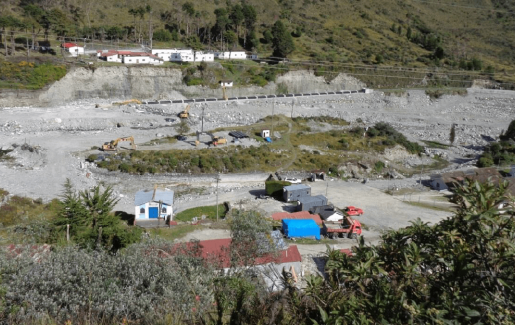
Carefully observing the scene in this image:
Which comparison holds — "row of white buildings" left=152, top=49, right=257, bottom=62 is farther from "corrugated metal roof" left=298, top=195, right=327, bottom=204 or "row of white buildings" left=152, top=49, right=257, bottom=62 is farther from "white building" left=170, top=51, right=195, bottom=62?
"corrugated metal roof" left=298, top=195, right=327, bottom=204

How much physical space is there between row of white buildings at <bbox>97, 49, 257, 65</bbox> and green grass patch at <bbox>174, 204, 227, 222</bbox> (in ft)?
114

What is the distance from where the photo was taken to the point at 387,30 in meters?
89.8

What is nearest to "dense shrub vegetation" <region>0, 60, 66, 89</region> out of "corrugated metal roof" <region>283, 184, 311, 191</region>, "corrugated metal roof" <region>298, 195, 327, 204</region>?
"corrugated metal roof" <region>283, 184, 311, 191</region>

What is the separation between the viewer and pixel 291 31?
78062mm

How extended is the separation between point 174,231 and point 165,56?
4209 centimetres

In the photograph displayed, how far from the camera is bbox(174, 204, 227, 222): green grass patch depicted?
23.3 metres

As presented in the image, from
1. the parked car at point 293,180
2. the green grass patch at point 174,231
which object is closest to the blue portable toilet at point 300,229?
the green grass patch at point 174,231

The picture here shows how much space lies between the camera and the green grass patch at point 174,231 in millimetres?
20078

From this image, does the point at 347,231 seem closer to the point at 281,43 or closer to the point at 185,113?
the point at 185,113

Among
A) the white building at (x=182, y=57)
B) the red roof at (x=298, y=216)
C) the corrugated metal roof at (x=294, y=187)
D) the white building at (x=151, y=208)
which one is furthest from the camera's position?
the white building at (x=182, y=57)

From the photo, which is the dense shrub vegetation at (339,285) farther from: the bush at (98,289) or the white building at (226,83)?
the white building at (226,83)

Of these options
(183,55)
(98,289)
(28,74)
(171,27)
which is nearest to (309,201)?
(98,289)

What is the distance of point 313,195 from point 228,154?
9.57 metres

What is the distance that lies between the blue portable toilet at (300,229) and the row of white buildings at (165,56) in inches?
1557
